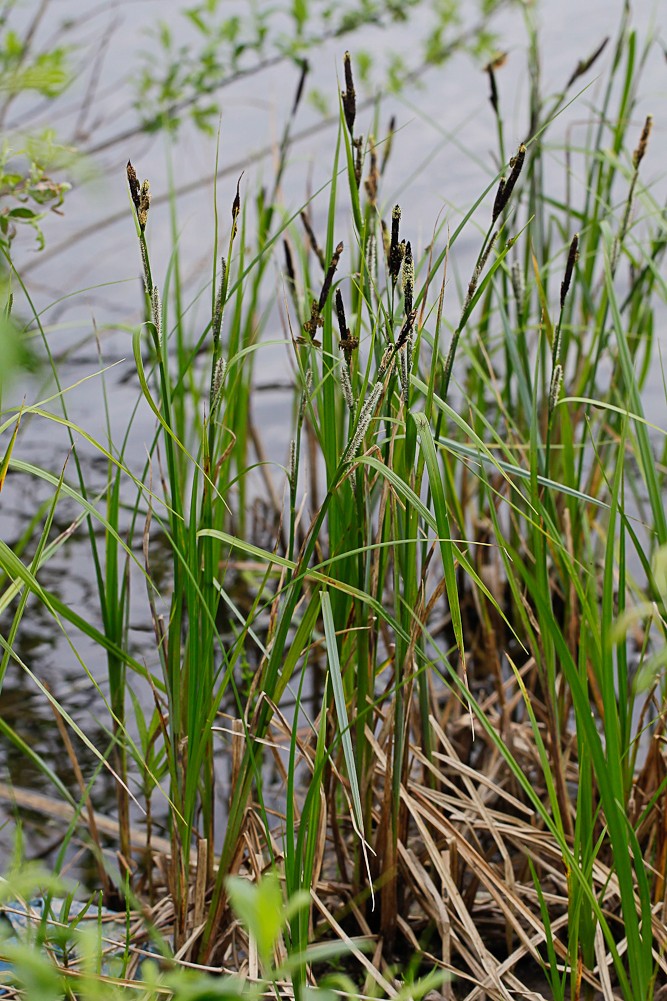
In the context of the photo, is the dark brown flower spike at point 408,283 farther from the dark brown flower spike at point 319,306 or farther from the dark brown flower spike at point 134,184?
the dark brown flower spike at point 134,184

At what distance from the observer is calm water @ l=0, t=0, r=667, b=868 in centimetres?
267

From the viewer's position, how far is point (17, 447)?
2713 mm

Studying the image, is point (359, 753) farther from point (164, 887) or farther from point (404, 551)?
point (164, 887)

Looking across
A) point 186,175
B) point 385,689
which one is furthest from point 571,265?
point 186,175

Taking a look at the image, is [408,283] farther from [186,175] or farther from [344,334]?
[186,175]

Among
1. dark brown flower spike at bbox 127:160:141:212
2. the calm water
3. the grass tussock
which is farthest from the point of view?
the calm water

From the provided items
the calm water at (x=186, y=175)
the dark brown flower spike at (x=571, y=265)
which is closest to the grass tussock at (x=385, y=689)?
the dark brown flower spike at (x=571, y=265)

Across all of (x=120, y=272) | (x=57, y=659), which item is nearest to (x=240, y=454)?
(x=57, y=659)

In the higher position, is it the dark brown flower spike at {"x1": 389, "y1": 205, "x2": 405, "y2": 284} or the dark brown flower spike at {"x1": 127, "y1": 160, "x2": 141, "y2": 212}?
the dark brown flower spike at {"x1": 127, "y1": 160, "x2": 141, "y2": 212}

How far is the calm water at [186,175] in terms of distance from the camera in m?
2.67

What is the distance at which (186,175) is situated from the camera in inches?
150

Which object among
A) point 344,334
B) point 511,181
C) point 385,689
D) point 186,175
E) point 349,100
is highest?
point 186,175

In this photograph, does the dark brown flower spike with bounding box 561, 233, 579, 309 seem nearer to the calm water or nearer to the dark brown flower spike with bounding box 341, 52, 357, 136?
the dark brown flower spike with bounding box 341, 52, 357, 136

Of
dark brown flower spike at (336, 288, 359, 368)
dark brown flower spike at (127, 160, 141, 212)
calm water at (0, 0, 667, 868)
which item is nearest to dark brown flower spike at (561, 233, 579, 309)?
dark brown flower spike at (336, 288, 359, 368)
